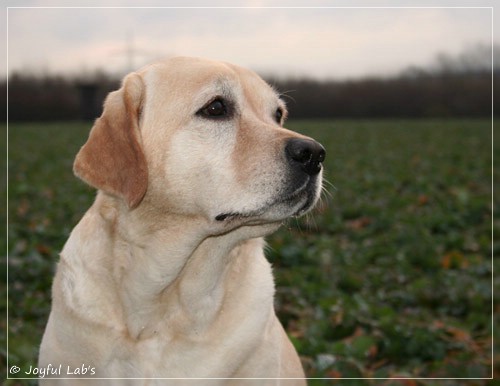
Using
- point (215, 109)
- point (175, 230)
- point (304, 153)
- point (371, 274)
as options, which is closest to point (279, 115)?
point (215, 109)

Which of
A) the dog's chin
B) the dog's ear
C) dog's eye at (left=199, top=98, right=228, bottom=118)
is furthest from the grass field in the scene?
the dog's ear

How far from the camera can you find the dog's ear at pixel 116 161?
3.19m

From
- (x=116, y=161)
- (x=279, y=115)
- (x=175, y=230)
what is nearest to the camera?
(x=116, y=161)

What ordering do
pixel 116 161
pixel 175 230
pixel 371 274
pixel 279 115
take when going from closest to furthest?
pixel 116 161, pixel 175 230, pixel 279 115, pixel 371 274

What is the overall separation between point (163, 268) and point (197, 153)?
590mm

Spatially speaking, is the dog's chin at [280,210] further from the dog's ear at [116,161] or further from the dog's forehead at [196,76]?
the dog's forehead at [196,76]

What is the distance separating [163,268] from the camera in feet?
11.2

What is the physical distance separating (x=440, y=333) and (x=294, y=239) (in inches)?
134

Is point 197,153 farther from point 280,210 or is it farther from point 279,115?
point 279,115

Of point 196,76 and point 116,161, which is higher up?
point 196,76

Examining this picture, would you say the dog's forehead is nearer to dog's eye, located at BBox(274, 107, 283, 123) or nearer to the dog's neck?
dog's eye, located at BBox(274, 107, 283, 123)

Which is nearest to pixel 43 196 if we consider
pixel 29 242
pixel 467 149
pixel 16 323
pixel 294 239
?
pixel 29 242

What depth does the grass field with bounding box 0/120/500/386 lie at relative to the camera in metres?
4.73

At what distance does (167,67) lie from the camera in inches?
137
